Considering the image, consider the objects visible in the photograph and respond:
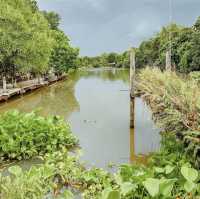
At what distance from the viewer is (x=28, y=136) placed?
708cm

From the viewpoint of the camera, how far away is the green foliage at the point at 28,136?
6945 millimetres

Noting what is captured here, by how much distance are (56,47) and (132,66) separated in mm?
27292

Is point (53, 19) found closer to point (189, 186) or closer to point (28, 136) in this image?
point (28, 136)

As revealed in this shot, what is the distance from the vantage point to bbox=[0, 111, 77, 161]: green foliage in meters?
6.95

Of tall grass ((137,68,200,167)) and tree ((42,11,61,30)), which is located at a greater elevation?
tree ((42,11,61,30))

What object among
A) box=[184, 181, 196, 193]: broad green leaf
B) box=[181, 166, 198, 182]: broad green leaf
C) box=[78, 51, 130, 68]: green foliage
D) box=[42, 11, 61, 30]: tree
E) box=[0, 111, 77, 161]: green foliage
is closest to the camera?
box=[184, 181, 196, 193]: broad green leaf

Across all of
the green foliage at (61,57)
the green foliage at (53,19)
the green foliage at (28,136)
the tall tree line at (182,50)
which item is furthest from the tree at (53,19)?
the green foliage at (28,136)

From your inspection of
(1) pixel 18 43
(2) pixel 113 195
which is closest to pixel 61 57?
(1) pixel 18 43

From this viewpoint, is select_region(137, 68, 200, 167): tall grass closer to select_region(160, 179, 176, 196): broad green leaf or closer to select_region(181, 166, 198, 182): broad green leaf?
select_region(181, 166, 198, 182): broad green leaf

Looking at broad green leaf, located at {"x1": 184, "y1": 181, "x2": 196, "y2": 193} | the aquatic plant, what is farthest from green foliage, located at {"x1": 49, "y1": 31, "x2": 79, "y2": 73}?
broad green leaf, located at {"x1": 184, "y1": 181, "x2": 196, "y2": 193}

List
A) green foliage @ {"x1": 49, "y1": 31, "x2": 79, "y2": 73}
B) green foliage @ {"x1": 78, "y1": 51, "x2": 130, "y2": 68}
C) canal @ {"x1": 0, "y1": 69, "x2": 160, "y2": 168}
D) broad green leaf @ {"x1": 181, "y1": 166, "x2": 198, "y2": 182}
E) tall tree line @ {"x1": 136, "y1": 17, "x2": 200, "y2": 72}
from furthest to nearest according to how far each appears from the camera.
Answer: green foliage @ {"x1": 78, "y1": 51, "x2": 130, "y2": 68} → green foliage @ {"x1": 49, "y1": 31, "x2": 79, "y2": 73} → tall tree line @ {"x1": 136, "y1": 17, "x2": 200, "y2": 72} → canal @ {"x1": 0, "y1": 69, "x2": 160, "y2": 168} → broad green leaf @ {"x1": 181, "y1": 166, "x2": 198, "y2": 182}

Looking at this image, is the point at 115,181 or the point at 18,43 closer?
the point at 115,181

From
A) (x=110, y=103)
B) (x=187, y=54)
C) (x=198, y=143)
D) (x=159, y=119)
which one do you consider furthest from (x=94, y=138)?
(x=187, y=54)

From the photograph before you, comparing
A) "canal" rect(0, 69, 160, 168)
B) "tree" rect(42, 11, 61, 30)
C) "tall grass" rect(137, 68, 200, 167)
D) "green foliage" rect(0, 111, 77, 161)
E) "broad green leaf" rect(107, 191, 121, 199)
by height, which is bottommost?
"canal" rect(0, 69, 160, 168)
